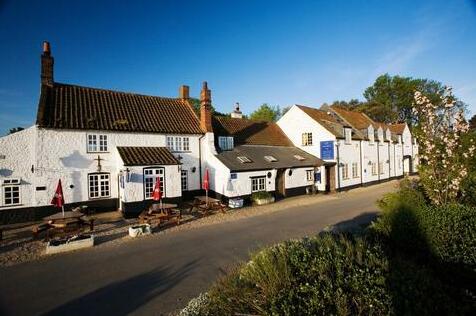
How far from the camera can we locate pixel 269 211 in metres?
16.5

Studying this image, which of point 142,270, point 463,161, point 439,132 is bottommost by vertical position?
point 142,270

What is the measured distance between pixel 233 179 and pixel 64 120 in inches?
447

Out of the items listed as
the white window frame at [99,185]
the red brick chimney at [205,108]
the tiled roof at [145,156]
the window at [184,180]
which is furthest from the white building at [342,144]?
the white window frame at [99,185]

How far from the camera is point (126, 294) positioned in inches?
261

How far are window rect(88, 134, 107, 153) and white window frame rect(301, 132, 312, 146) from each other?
18.2m

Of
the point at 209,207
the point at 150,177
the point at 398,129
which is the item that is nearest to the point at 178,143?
the point at 150,177

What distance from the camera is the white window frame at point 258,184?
64.1 feet

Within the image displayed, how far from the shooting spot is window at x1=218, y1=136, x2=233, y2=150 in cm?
2169

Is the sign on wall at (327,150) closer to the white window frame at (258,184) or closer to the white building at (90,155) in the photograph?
the white window frame at (258,184)

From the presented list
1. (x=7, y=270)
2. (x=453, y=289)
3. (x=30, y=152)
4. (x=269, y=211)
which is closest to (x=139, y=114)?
(x=30, y=152)

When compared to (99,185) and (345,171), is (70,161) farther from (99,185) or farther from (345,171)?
(345,171)

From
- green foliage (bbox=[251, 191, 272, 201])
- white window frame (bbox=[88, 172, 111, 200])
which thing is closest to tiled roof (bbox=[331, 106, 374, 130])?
green foliage (bbox=[251, 191, 272, 201])

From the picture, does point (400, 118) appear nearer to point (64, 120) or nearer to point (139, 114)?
point (139, 114)

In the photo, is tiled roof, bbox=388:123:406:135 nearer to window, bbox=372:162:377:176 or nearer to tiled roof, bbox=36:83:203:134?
window, bbox=372:162:377:176
